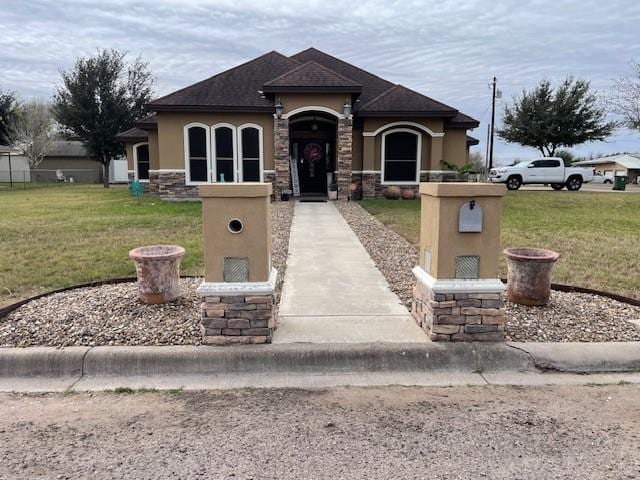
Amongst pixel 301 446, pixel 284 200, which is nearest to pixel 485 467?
pixel 301 446

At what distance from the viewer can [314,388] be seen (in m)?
3.82

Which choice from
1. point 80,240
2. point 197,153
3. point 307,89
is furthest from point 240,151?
point 80,240

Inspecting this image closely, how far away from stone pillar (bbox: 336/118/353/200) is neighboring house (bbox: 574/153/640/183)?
42.0m

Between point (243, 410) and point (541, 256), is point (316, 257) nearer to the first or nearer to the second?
point (541, 256)

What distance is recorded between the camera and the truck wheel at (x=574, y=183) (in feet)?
89.5

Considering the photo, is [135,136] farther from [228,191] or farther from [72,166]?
[72,166]

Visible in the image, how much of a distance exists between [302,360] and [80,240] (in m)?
7.25

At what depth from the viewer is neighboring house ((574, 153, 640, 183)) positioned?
5433 cm

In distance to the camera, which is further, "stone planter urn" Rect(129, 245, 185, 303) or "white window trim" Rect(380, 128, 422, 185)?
"white window trim" Rect(380, 128, 422, 185)

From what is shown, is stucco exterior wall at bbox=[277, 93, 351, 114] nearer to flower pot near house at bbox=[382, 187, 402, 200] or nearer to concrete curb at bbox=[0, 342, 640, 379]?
flower pot near house at bbox=[382, 187, 402, 200]

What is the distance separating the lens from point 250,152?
17953 mm

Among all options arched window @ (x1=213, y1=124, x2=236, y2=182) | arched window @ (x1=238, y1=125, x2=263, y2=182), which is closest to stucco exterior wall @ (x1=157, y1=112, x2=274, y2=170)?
arched window @ (x1=238, y1=125, x2=263, y2=182)

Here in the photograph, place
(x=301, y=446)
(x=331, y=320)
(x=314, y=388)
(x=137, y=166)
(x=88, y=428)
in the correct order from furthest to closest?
(x=137, y=166), (x=331, y=320), (x=314, y=388), (x=88, y=428), (x=301, y=446)

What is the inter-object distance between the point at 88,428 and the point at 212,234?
70.2 inches
